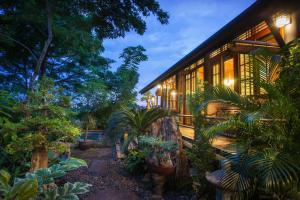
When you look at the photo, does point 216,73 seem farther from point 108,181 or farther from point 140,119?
point 108,181

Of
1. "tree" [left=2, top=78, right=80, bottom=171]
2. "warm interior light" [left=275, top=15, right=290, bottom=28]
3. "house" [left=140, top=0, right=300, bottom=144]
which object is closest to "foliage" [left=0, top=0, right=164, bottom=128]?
"house" [left=140, top=0, right=300, bottom=144]

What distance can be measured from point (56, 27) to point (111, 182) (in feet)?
22.2

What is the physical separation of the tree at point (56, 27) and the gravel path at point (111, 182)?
354 centimetres

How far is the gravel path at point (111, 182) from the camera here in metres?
4.20

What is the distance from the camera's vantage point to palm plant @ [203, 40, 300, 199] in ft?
7.04

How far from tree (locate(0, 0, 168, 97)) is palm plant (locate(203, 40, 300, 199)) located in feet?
19.1

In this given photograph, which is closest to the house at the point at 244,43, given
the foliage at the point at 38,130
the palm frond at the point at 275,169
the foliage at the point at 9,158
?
the palm frond at the point at 275,169

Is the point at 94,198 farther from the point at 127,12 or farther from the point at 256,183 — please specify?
the point at 127,12

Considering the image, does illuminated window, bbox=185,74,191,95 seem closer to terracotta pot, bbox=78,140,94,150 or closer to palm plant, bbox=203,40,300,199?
terracotta pot, bbox=78,140,94,150

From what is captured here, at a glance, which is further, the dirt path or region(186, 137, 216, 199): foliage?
the dirt path

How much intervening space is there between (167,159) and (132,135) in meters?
2.58

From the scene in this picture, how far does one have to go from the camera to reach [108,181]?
5.02 m

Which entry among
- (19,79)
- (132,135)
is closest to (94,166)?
(132,135)

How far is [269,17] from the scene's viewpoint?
3.71 meters
